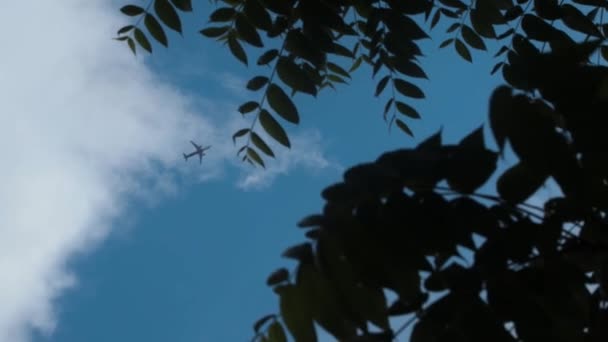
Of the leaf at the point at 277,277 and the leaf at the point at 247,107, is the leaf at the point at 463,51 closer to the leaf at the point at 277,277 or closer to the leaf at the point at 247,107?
the leaf at the point at 247,107

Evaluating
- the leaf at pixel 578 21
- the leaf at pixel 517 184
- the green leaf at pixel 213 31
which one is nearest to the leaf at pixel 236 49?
the green leaf at pixel 213 31

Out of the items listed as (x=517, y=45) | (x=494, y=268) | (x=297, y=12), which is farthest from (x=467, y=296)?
(x=517, y=45)

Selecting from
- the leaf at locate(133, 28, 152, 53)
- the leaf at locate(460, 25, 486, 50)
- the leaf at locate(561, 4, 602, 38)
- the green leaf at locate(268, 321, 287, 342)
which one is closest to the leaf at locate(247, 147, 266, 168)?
the leaf at locate(133, 28, 152, 53)

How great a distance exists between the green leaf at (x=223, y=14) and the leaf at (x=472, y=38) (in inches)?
38.4

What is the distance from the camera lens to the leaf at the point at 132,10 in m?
2.56

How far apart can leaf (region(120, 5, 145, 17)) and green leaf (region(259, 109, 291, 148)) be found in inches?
24.0

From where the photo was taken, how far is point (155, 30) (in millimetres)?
2512

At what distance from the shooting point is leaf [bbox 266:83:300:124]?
2251 mm

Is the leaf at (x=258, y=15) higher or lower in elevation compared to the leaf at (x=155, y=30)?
lower

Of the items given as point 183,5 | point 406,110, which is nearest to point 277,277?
point 183,5

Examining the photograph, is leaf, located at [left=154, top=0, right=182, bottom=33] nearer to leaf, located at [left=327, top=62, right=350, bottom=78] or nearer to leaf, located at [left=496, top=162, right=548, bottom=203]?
leaf, located at [left=327, top=62, right=350, bottom=78]

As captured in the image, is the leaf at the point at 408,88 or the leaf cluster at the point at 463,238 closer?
the leaf cluster at the point at 463,238

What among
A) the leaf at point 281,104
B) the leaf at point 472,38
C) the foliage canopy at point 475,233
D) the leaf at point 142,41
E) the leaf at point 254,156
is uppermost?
the leaf at point 142,41

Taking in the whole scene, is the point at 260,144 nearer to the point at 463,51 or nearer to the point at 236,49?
the point at 236,49
